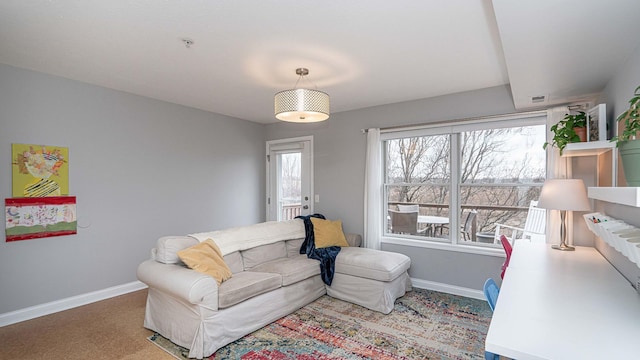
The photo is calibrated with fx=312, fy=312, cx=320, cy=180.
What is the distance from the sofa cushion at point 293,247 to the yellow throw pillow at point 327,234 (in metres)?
0.23

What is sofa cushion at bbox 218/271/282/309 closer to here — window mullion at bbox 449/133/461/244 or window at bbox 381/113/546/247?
window at bbox 381/113/546/247

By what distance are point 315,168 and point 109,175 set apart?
277 cm

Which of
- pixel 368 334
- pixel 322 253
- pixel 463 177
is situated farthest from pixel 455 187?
pixel 368 334

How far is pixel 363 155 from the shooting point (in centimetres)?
453

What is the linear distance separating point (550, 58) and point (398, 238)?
9.04ft

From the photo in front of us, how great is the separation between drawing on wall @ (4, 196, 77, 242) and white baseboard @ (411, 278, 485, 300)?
4.09 m

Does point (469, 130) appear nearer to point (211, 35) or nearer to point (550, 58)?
point (550, 58)

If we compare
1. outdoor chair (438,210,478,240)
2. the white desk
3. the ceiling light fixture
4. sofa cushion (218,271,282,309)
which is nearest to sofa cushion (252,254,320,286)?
sofa cushion (218,271,282,309)

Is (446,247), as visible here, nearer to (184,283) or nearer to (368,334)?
(368,334)

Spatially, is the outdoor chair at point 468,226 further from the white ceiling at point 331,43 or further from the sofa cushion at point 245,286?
the sofa cushion at point 245,286

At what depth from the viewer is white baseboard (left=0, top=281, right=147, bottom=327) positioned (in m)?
2.99

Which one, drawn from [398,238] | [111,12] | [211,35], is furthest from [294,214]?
[111,12]

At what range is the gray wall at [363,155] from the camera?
362 centimetres

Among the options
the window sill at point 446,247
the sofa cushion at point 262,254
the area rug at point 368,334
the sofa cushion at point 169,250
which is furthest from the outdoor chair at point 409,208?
the sofa cushion at point 169,250
